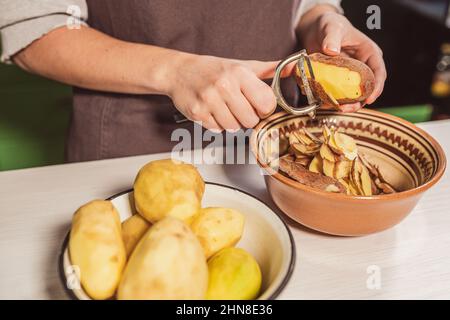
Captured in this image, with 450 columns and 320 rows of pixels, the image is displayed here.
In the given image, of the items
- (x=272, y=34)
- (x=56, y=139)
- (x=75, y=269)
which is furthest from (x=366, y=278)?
(x=56, y=139)

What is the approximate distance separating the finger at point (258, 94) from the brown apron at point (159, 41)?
23cm

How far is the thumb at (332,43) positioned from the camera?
2.03ft

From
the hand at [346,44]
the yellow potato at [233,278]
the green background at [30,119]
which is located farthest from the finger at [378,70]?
the green background at [30,119]

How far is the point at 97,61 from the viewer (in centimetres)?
72

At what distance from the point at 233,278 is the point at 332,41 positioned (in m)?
0.37

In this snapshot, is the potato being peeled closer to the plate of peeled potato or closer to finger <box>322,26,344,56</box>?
finger <box>322,26,344,56</box>

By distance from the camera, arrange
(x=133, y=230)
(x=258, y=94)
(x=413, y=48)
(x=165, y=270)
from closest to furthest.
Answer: (x=165, y=270), (x=133, y=230), (x=258, y=94), (x=413, y=48)

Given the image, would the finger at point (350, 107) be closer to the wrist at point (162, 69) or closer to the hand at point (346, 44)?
the hand at point (346, 44)

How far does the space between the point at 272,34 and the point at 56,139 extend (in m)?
0.64

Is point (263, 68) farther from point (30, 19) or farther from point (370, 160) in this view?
point (30, 19)

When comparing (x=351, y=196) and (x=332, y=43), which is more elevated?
(x=332, y=43)

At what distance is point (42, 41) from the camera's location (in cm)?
74
